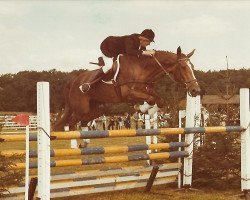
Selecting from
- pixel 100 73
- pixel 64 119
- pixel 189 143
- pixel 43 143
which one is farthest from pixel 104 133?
pixel 64 119

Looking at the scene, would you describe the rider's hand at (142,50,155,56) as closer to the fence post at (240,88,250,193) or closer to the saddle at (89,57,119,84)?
the saddle at (89,57,119,84)

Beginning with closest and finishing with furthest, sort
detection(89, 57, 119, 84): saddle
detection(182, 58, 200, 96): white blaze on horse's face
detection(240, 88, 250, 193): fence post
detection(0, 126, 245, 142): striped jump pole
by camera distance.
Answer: detection(0, 126, 245, 142): striped jump pole → detection(240, 88, 250, 193): fence post → detection(182, 58, 200, 96): white blaze on horse's face → detection(89, 57, 119, 84): saddle

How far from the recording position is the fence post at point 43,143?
14.7 feet

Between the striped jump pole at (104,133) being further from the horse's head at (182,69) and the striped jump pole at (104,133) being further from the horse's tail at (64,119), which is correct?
the horse's tail at (64,119)

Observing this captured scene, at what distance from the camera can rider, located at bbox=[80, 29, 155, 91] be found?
7.44 meters

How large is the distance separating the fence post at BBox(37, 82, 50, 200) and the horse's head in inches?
116

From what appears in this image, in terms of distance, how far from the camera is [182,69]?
732 centimetres

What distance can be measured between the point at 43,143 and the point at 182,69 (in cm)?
337

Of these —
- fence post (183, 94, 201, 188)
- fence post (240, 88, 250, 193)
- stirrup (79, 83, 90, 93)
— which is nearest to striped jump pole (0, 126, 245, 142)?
fence post (240, 88, 250, 193)

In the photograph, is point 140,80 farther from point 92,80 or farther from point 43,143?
point 43,143

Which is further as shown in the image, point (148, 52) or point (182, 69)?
point (148, 52)

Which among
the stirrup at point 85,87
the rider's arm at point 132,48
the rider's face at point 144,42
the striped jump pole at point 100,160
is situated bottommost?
the striped jump pole at point 100,160

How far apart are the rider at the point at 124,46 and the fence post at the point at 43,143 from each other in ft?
10.0

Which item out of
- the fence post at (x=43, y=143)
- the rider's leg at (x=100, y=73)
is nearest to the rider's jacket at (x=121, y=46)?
the rider's leg at (x=100, y=73)
